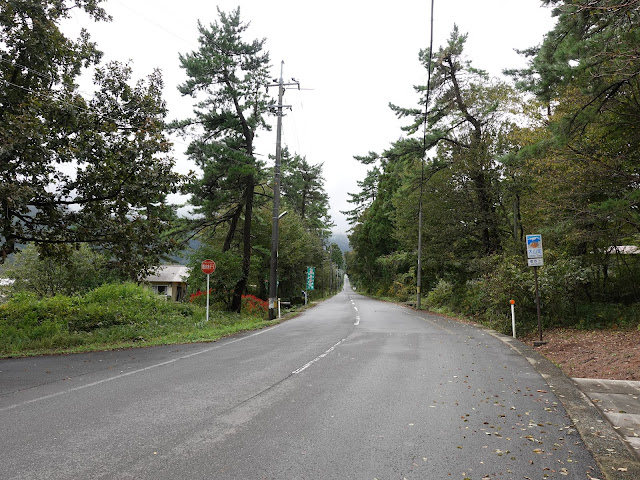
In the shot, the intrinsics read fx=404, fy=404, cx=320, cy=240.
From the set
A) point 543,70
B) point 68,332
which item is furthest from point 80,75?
point 543,70

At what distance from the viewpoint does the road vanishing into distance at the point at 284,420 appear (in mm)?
3562

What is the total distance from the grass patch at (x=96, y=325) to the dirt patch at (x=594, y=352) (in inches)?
359

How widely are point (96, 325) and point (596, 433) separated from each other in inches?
524

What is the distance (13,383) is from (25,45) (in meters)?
9.09

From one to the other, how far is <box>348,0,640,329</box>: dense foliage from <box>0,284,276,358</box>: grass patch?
10.7 meters

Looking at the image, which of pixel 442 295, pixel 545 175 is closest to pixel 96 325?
pixel 545 175

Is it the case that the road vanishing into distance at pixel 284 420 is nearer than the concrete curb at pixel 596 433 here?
Yes

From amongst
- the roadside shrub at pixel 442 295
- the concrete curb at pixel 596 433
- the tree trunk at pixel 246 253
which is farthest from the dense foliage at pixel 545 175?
the tree trunk at pixel 246 253

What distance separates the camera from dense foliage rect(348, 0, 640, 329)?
27.7ft

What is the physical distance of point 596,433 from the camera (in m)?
4.52

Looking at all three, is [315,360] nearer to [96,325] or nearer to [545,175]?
[96,325]

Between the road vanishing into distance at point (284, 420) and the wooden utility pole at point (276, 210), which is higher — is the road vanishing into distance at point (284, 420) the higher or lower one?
the lower one

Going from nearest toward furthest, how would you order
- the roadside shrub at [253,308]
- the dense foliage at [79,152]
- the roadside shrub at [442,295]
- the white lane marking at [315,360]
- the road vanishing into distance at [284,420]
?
the road vanishing into distance at [284,420] → the white lane marking at [315,360] → the dense foliage at [79,152] → the roadside shrub at [253,308] → the roadside shrub at [442,295]

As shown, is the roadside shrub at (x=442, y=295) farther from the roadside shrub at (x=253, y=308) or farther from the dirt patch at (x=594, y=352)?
the dirt patch at (x=594, y=352)
